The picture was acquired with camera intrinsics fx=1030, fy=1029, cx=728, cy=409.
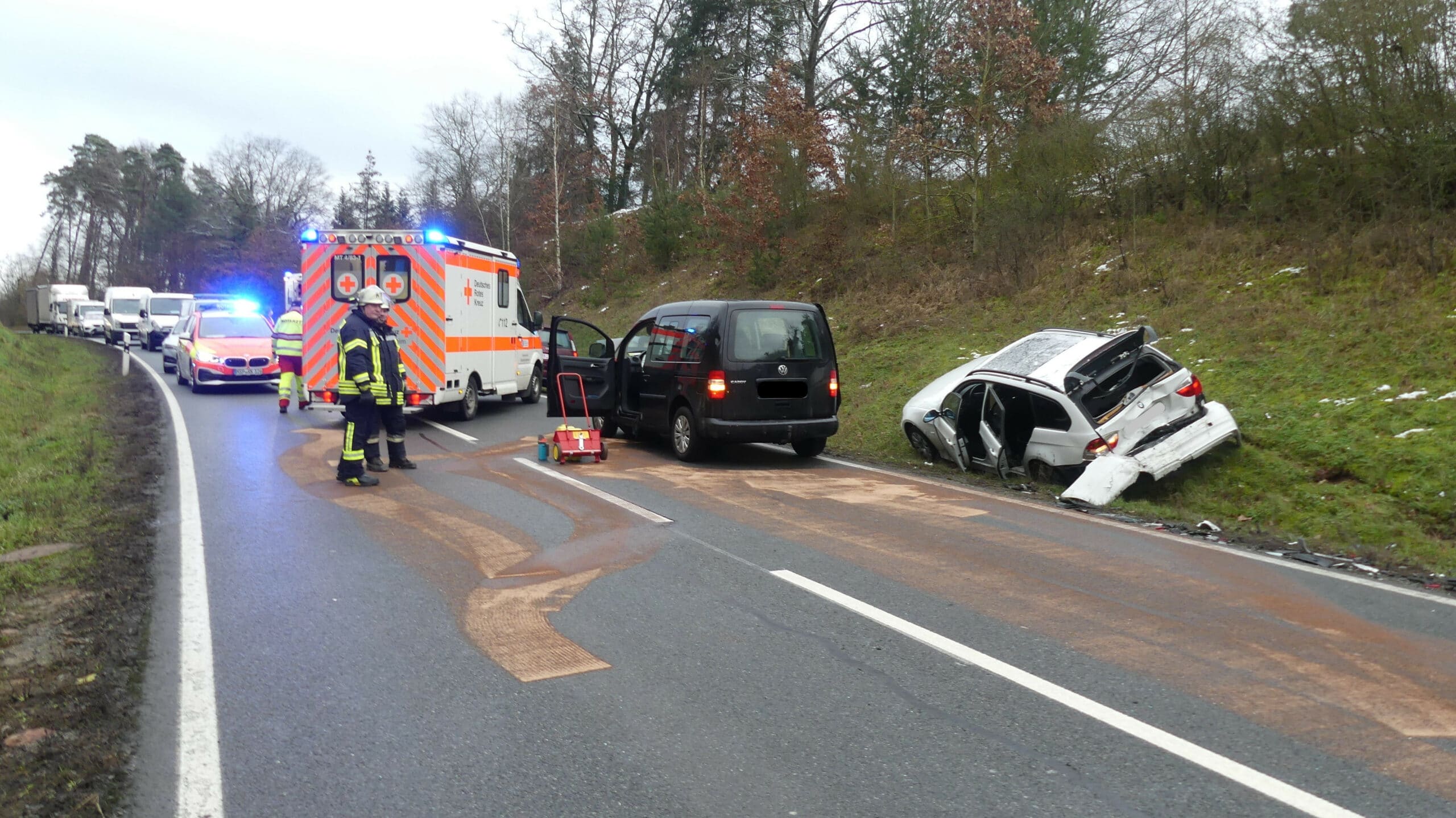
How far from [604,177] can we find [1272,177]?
3243 centimetres

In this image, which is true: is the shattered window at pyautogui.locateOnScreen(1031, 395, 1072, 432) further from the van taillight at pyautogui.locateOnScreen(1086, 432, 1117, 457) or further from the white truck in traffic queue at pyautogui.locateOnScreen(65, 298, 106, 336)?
the white truck in traffic queue at pyautogui.locateOnScreen(65, 298, 106, 336)

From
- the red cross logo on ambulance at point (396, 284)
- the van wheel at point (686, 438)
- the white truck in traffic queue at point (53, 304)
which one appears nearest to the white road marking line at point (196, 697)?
Answer: the van wheel at point (686, 438)

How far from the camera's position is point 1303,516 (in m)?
9.00

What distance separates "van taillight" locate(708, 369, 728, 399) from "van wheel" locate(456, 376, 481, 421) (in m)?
5.89

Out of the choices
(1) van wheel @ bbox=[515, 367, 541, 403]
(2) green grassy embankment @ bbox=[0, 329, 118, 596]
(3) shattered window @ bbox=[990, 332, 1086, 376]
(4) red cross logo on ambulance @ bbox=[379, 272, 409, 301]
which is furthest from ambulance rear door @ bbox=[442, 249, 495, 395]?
(3) shattered window @ bbox=[990, 332, 1086, 376]

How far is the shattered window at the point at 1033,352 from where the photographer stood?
34.3 feet

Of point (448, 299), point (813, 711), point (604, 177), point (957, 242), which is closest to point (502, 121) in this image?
point (604, 177)

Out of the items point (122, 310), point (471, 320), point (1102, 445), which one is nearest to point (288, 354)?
point (471, 320)

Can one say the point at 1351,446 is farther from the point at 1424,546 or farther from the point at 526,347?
the point at 526,347

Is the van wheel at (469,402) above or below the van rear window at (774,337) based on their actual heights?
below

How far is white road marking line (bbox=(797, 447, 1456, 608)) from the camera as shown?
6379 millimetres

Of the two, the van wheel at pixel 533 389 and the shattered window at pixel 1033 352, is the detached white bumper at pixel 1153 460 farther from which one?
the van wheel at pixel 533 389

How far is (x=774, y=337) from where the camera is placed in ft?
37.5

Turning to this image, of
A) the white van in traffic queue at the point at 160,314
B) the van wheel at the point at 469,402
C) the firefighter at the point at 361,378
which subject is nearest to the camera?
the firefighter at the point at 361,378
